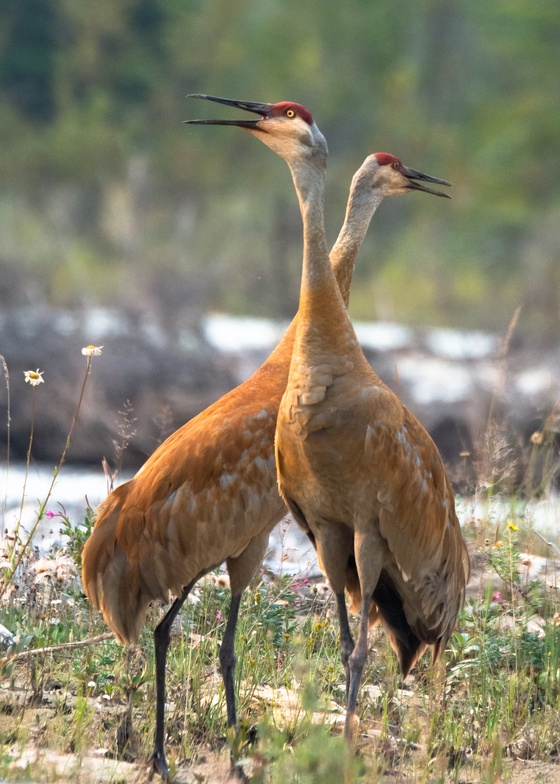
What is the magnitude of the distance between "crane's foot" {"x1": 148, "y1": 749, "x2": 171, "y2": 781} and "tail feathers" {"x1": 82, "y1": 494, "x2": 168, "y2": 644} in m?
0.42

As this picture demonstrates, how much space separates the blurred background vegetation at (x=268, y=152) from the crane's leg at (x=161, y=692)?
16.0 metres

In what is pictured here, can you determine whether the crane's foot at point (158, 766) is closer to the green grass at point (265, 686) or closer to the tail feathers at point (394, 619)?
the green grass at point (265, 686)

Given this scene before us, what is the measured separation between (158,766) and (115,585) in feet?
1.99

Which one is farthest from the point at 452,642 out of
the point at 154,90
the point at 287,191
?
the point at 154,90

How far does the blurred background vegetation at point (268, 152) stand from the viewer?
2284 centimetres

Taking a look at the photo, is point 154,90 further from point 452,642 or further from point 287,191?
A: point 452,642

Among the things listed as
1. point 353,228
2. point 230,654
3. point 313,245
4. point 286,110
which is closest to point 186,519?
point 230,654

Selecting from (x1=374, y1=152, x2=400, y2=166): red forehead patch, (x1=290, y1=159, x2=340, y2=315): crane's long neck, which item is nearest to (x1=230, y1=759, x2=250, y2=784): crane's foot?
(x1=290, y1=159, x2=340, y2=315): crane's long neck

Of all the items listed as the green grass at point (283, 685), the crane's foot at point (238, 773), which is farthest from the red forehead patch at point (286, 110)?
the crane's foot at point (238, 773)

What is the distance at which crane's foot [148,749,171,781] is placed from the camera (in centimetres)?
363

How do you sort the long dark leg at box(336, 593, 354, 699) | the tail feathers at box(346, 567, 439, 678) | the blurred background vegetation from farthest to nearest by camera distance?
the blurred background vegetation → the tail feathers at box(346, 567, 439, 678) → the long dark leg at box(336, 593, 354, 699)

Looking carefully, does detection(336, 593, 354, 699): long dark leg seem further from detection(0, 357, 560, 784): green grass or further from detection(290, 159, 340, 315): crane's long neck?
detection(290, 159, 340, 315): crane's long neck

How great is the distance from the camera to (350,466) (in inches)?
144

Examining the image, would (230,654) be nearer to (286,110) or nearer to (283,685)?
(283,685)
